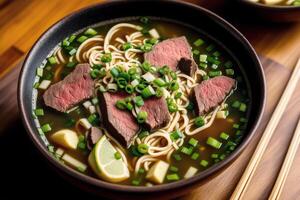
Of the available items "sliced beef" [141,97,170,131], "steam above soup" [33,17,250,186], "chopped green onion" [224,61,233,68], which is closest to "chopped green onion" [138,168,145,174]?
"steam above soup" [33,17,250,186]

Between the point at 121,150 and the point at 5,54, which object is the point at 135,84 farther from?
the point at 5,54

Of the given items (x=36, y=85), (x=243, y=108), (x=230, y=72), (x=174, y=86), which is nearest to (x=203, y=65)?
(x=230, y=72)

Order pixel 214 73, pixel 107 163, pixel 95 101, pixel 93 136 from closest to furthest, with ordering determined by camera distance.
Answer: pixel 107 163
pixel 93 136
pixel 95 101
pixel 214 73

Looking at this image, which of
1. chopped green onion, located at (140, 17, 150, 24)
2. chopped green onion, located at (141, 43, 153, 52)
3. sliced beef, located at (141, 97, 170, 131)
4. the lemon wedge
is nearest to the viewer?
the lemon wedge

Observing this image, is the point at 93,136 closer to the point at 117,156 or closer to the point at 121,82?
the point at 117,156


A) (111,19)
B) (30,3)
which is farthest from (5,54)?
(111,19)

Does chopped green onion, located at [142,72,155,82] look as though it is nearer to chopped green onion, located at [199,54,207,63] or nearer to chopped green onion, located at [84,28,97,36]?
chopped green onion, located at [199,54,207,63]
